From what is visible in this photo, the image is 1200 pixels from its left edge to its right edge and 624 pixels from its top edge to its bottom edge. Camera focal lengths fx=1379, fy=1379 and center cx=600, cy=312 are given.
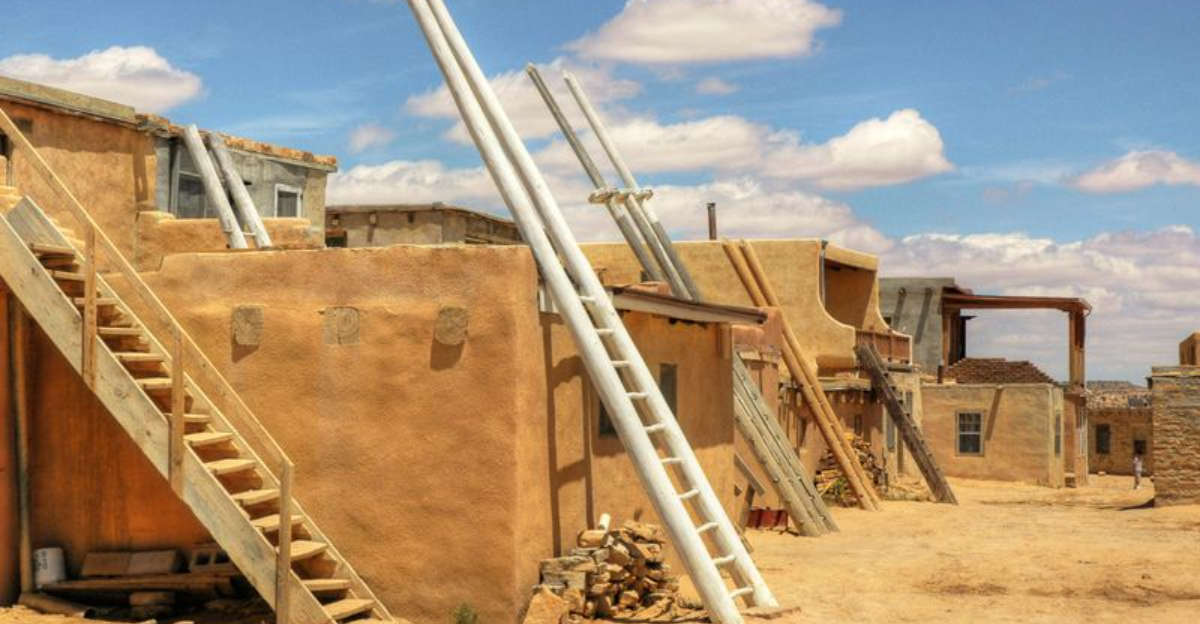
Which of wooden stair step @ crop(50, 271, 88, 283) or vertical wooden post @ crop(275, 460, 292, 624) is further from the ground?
wooden stair step @ crop(50, 271, 88, 283)

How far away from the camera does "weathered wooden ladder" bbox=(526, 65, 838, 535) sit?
63.8ft

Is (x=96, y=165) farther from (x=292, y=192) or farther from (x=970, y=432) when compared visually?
(x=970, y=432)

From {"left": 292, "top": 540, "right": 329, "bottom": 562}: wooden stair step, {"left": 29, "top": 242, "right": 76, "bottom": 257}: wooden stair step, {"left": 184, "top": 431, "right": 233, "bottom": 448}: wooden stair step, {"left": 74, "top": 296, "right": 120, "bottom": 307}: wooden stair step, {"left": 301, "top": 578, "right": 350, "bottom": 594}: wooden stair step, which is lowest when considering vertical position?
{"left": 301, "top": 578, "right": 350, "bottom": 594}: wooden stair step

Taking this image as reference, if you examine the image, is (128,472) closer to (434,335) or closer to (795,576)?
(434,335)

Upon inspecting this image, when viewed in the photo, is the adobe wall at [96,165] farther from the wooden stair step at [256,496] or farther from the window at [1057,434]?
the window at [1057,434]

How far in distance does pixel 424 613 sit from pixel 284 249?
3632 mm

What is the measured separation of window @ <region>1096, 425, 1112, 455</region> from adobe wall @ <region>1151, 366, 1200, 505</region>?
1081 inches

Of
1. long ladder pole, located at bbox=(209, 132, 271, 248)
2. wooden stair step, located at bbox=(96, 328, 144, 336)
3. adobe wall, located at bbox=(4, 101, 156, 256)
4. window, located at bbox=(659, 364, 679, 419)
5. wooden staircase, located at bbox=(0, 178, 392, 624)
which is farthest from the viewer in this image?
long ladder pole, located at bbox=(209, 132, 271, 248)

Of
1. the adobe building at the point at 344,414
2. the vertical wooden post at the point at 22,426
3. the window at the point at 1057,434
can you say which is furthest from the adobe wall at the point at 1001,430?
the vertical wooden post at the point at 22,426

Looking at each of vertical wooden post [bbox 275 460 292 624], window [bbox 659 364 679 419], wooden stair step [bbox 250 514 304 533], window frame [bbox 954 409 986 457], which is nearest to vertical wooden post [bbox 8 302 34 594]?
wooden stair step [bbox 250 514 304 533]

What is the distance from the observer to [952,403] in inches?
1601

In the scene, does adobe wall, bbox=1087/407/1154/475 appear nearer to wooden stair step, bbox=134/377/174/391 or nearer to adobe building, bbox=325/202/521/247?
adobe building, bbox=325/202/521/247

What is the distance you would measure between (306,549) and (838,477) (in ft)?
55.9

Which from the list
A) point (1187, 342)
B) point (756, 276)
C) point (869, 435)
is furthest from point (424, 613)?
point (1187, 342)
